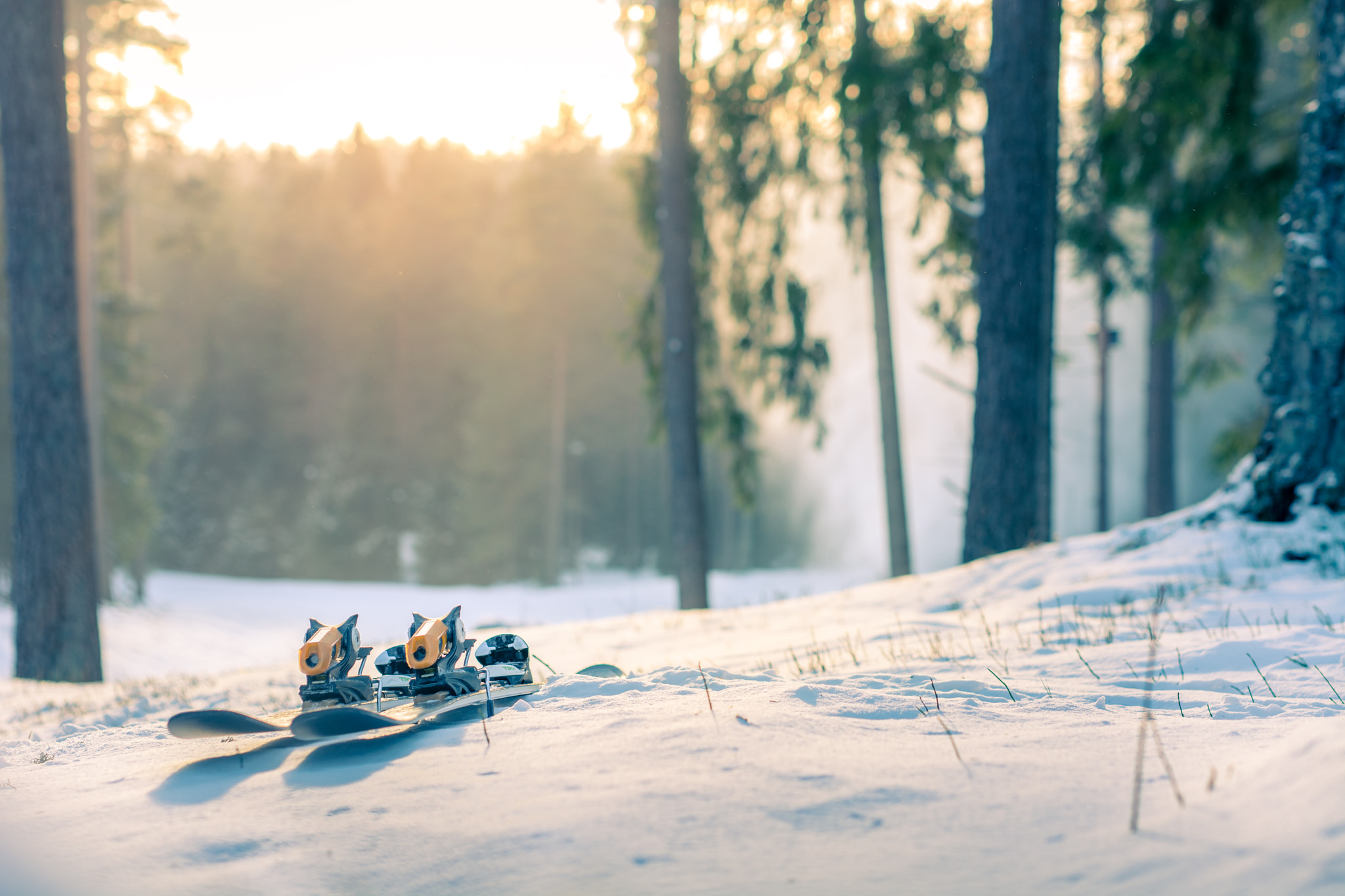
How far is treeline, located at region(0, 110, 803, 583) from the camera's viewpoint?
32.7 m

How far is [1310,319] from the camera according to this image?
5.67 meters

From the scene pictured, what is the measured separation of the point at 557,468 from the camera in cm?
3216

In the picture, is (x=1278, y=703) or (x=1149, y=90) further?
(x=1149, y=90)

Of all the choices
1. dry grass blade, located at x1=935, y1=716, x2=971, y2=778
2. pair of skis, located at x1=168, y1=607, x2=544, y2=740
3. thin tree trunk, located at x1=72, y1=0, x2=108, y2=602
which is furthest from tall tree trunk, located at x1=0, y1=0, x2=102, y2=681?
dry grass blade, located at x1=935, y1=716, x2=971, y2=778

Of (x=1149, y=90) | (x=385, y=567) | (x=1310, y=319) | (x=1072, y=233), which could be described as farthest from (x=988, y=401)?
(x=385, y=567)

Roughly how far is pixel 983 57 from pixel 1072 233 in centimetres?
325

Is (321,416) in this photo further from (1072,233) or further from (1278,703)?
(1278,703)

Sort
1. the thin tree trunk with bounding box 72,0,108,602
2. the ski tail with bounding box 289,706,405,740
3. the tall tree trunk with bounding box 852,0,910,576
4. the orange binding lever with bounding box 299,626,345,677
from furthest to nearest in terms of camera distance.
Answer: the thin tree trunk with bounding box 72,0,108,602, the tall tree trunk with bounding box 852,0,910,576, the orange binding lever with bounding box 299,626,345,677, the ski tail with bounding box 289,706,405,740

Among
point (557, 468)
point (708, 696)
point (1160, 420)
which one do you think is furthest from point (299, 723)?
point (557, 468)

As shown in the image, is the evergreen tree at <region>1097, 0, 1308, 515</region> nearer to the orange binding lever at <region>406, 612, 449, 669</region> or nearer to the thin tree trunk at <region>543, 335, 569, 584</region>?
the orange binding lever at <region>406, 612, 449, 669</region>

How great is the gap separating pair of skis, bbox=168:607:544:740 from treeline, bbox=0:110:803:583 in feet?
94.3

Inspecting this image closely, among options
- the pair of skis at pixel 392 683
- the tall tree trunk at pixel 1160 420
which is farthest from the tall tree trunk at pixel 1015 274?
the tall tree trunk at pixel 1160 420

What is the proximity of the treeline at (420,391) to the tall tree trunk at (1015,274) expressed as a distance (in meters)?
23.8

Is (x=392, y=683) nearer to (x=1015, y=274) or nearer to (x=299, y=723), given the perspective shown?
(x=299, y=723)
